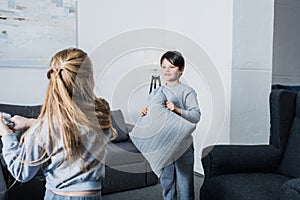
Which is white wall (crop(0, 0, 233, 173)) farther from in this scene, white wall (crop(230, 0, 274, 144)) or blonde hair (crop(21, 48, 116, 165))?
blonde hair (crop(21, 48, 116, 165))

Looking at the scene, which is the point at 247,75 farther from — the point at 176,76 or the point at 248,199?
the point at 248,199

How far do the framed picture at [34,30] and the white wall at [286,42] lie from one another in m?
2.58

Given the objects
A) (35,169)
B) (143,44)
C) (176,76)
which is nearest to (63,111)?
(35,169)

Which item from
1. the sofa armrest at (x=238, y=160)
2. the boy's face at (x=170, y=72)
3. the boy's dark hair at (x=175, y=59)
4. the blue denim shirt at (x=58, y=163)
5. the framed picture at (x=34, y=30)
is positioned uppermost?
the framed picture at (x=34, y=30)

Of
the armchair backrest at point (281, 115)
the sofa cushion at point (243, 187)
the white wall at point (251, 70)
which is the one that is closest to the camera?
the sofa cushion at point (243, 187)

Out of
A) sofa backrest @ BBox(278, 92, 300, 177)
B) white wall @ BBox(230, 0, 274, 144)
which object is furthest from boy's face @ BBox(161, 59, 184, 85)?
white wall @ BBox(230, 0, 274, 144)

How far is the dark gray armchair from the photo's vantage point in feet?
5.36

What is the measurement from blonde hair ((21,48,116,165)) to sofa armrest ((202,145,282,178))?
3.06 ft

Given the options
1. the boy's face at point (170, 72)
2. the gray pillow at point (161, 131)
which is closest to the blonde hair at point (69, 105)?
the gray pillow at point (161, 131)

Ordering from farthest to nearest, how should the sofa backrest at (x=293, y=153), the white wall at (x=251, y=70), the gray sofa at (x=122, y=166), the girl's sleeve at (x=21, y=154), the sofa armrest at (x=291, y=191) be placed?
the white wall at (x=251, y=70), the gray sofa at (x=122, y=166), the sofa backrest at (x=293, y=153), the sofa armrest at (x=291, y=191), the girl's sleeve at (x=21, y=154)

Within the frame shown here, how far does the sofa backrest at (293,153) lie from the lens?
6.16 ft

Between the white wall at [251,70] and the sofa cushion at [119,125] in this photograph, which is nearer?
the white wall at [251,70]

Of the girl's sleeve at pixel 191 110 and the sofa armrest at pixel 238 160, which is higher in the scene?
the girl's sleeve at pixel 191 110

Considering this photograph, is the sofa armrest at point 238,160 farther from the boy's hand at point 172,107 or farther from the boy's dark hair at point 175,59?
the boy's dark hair at point 175,59
